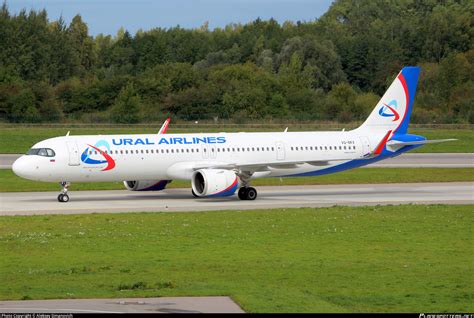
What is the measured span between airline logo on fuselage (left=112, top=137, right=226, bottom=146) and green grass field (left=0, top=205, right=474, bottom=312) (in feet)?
26.6

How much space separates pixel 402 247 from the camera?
30.2 metres

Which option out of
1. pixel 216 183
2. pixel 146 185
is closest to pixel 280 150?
pixel 216 183

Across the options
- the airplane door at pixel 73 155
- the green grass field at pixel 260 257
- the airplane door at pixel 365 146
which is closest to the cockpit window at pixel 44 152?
the airplane door at pixel 73 155

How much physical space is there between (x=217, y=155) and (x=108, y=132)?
42.3m

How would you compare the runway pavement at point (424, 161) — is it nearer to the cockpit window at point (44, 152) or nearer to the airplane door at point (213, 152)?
the cockpit window at point (44, 152)

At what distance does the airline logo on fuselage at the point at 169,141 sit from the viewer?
46.4 metres

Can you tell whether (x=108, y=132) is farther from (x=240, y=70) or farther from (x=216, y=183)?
(x=216, y=183)

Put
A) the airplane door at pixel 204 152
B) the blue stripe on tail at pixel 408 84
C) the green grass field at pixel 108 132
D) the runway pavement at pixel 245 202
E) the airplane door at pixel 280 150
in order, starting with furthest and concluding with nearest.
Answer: the green grass field at pixel 108 132
the blue stripe on tail at pixel 408 84
the airplane door at pixel 280 150
the airplane door at pixel 204 152
the runway pavement at pixel 245 202

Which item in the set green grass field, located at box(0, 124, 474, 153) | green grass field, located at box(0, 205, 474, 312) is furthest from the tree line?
green grass field, located at box(0, 205, 474, 312)

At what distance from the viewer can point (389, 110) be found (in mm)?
52375

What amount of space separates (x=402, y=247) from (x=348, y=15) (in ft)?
556

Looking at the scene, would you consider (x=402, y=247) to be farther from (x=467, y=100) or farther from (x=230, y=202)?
(x=467, y=100)

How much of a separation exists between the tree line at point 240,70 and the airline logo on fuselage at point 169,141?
5131 centimetres

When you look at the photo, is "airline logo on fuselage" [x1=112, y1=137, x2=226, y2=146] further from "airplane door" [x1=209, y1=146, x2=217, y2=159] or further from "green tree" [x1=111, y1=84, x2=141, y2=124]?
"green tree" [x1=111, y1=84, x2=141, y2=124]
